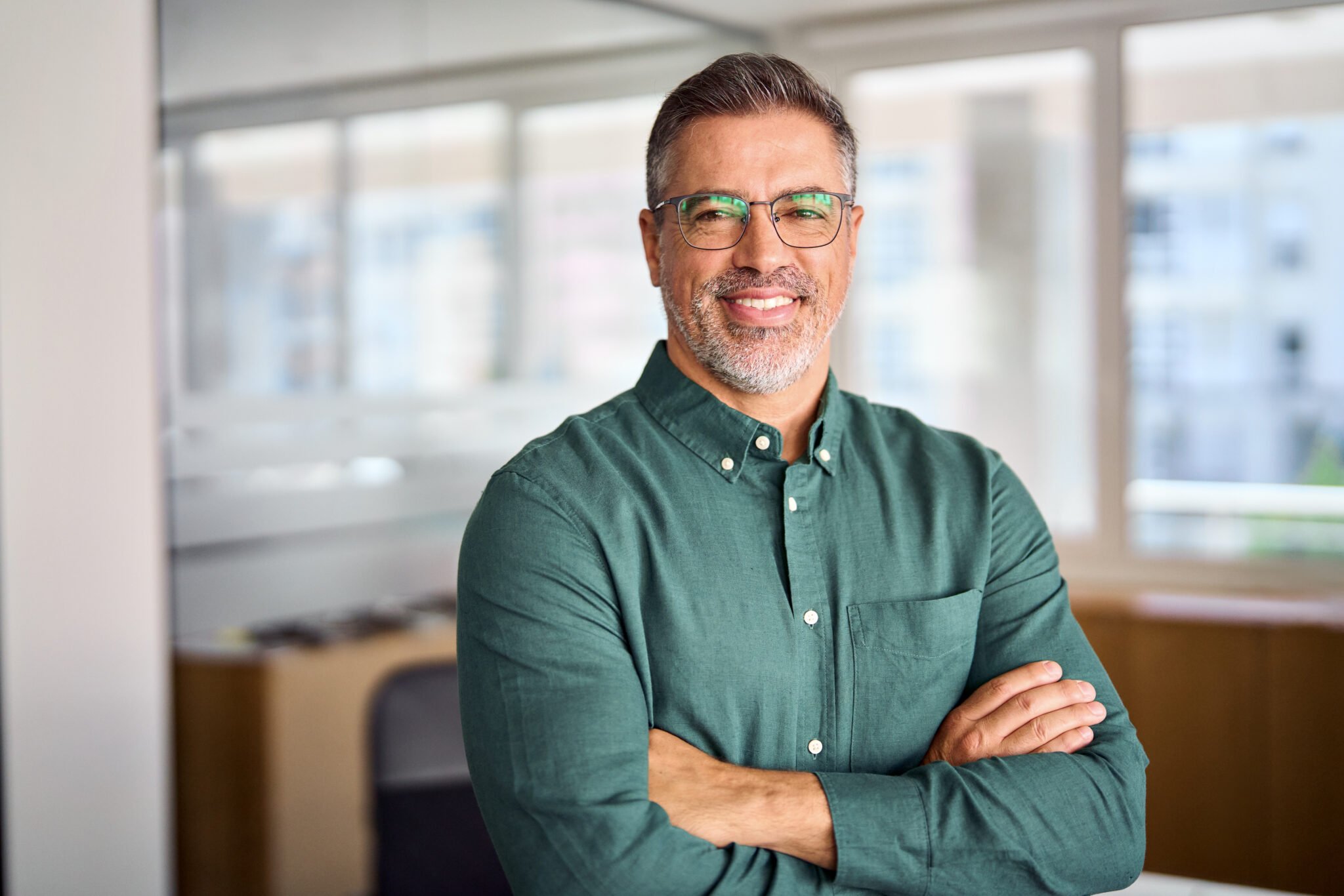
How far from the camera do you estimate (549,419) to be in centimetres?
416

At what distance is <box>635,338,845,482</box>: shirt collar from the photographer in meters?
1.53

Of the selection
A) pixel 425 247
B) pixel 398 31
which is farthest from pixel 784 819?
pixel 398 31

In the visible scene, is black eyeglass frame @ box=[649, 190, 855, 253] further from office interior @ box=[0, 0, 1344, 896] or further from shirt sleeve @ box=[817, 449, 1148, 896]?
office interior @ box=[0, 0, 1344, 896]

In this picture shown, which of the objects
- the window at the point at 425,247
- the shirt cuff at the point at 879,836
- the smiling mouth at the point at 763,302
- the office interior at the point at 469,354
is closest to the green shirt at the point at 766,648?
the shirt cuff at the point at 879,836

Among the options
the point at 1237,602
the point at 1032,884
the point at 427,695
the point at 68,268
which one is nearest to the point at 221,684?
the point at 427,695

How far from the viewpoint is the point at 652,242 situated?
63.2 inches

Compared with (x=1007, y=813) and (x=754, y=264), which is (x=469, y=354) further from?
(x=1007, y=813)

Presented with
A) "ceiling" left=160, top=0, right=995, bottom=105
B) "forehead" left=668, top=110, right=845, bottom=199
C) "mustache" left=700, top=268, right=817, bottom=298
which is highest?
"ceiling" left=160, top=0, right=995, bottom=105

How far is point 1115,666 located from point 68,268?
308cm

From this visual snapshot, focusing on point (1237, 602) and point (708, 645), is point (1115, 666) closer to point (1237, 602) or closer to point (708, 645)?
point (1237, 602)

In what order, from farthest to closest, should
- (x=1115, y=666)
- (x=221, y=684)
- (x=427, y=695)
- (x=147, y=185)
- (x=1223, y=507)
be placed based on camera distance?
1. (x=1223, y=507)
2. (x=1115, y=666)
3. (x=221, y=684)
4. (x=147, y=185)
5. (x=427, y=695)

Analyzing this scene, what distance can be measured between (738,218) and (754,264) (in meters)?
0.06

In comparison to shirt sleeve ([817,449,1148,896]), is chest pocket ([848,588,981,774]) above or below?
above

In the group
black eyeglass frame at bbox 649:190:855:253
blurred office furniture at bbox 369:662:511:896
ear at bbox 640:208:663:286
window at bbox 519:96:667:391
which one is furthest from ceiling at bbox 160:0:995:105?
black eyeglass frame at bbox 649:190:855:253
